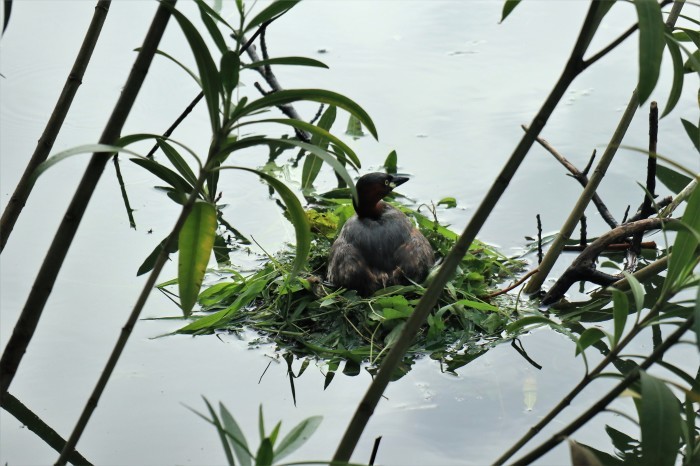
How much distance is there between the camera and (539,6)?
5320 mm

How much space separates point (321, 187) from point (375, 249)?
0.76 metres

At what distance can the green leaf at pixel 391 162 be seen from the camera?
3.77m

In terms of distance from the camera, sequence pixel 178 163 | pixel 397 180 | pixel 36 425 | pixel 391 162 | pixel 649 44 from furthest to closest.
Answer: pixel 391 162 → pixel 397 180 → pixel 36 425 → pixel 178 163 → pixel 649 44

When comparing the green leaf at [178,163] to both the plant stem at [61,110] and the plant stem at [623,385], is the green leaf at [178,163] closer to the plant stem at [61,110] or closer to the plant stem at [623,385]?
the plant stem at [61,110]

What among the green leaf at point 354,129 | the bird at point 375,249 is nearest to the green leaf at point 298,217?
the bird at point 375,249

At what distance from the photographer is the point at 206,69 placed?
4.14 feet

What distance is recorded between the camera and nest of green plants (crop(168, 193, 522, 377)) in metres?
2.99

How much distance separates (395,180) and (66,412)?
5.05 feet

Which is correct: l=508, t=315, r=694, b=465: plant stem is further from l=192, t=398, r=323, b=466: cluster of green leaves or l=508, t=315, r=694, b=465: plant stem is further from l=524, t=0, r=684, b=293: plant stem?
l=524, t=0, r=684, b=293: plant stem

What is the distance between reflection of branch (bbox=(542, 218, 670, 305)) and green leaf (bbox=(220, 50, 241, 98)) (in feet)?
6.75

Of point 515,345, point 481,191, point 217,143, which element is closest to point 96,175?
point 217,143

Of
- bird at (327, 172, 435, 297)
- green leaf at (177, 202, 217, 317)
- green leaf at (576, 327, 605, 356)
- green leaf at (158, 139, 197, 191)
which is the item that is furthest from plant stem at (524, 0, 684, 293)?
green leaf at (177, 202, 217, 317)

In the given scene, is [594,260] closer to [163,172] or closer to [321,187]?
[321,187]

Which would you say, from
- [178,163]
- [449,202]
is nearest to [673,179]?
[449,202]
